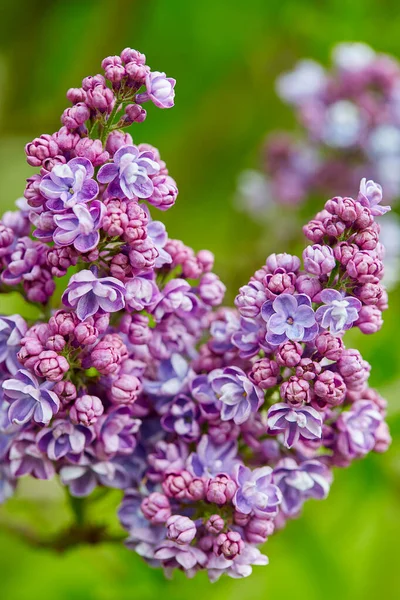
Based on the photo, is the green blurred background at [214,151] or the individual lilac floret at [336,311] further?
the green blurred background at [214,151]

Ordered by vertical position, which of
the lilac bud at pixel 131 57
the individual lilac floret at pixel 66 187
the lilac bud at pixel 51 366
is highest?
the lilac bud at pixel 131 57

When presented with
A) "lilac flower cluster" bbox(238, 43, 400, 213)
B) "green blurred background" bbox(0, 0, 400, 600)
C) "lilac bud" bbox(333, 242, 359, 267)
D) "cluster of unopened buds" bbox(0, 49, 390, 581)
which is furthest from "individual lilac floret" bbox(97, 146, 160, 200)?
"lilac flower cluster" bbox(238, 43, 400, 213)

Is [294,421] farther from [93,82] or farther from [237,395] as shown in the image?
[93,82]

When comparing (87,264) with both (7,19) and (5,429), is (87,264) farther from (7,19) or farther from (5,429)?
(7,19)

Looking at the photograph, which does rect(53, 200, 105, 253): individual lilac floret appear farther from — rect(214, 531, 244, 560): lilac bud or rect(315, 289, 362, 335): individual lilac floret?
rect(214, 531, 244, 560): lilac bud

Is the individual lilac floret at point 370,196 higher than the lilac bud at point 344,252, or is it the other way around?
the individual lilac floret at point 370,196

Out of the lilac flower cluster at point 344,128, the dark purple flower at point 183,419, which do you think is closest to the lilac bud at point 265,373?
the dark purple flower at point 183,419

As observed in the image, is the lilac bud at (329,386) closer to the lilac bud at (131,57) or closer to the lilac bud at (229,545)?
the lilac bud at (229,545)
